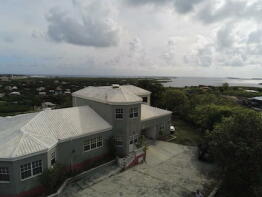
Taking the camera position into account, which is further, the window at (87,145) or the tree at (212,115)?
the tree at (212,115)

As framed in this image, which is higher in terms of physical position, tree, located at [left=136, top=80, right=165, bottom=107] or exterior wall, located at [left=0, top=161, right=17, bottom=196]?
tree, located at [left=136, top=80, right=165, bottom=107]

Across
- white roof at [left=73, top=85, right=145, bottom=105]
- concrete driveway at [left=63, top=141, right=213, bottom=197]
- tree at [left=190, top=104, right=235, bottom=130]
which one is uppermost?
white roof at [left=73, top=85, right=145, bottom=105]

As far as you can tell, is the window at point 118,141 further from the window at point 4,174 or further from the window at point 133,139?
the window at point 4,174

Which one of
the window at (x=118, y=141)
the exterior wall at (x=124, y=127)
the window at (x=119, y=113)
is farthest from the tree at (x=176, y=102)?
the window at (x=119, y=113)

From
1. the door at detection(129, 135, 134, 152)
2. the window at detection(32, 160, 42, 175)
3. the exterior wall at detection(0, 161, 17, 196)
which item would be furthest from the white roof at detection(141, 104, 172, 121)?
the exterior wall at detection(0, 161, 17, 196)

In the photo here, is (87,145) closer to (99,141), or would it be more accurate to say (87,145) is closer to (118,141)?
(99,141)

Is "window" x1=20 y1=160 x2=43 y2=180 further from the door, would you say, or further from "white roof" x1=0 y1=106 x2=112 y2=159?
the door
